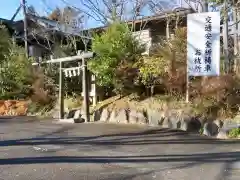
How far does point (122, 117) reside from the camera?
44.8 ft

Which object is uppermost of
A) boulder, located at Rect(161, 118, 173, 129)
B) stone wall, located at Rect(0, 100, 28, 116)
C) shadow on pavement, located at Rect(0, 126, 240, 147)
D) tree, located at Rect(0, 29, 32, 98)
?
tree, located at Rect(0, 29, 32, 98)

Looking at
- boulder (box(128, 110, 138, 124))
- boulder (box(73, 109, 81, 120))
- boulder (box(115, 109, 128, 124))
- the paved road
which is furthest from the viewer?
boulder (box(73, 109, 81, 120))

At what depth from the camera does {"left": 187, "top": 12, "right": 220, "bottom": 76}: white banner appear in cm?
1170

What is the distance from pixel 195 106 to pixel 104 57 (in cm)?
407

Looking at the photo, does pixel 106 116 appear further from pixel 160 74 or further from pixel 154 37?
pixel 154 37

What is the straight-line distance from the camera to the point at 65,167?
7.25 m

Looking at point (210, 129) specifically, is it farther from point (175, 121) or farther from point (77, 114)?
point (77, 114)

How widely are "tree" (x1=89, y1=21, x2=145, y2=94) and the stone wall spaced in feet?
16.3

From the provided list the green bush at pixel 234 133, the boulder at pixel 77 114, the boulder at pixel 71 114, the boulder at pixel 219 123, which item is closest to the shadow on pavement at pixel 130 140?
the green bush at pixel 234 133

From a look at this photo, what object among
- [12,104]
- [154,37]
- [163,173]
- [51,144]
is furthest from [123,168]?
[154,37]

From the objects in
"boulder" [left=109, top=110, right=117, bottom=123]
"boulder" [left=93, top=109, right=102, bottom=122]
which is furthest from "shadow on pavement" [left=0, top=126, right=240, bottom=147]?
"boulder" [left=93, top=109, right=102, bottom=122]

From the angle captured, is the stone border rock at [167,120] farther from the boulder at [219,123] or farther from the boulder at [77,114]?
the boulder at [77,114]

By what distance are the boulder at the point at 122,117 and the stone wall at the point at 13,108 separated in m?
5.86

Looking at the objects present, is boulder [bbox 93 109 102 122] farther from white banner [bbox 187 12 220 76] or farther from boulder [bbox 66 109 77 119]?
white banner [bbox 187 12 220 76]
